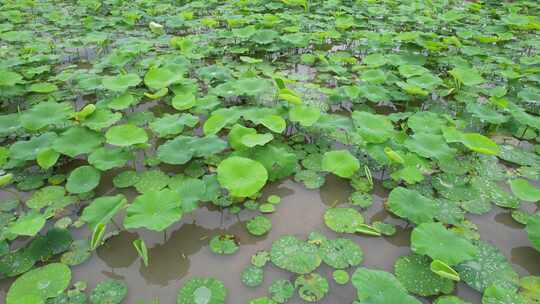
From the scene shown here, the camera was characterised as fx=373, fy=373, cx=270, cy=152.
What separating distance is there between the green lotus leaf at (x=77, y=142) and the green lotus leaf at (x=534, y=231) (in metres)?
3.24

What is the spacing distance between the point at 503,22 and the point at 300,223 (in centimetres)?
597

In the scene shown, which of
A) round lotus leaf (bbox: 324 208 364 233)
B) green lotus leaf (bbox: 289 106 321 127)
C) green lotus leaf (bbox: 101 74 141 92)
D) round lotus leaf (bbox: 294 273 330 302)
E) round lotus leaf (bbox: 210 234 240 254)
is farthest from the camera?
green lotus leaf (bbox: 101 74 141 92)

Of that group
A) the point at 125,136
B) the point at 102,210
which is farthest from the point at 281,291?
the point at 125,136

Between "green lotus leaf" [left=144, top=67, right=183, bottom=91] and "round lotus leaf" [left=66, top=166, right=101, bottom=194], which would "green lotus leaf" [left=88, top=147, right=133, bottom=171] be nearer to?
"round lotus leaf" [left=66, top=166, right=101, bottom=194]

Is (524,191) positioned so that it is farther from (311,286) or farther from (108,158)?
(108,158)

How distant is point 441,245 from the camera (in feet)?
7.38

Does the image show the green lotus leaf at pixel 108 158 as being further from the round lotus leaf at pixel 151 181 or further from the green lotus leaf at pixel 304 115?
the green lotus leaf at pixel 304 115

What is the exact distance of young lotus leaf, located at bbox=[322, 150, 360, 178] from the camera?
2916 millimetres

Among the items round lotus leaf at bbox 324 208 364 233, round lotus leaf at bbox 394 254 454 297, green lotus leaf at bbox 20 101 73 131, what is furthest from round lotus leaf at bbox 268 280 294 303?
green lotus leaf at bbox 20 101 73 131

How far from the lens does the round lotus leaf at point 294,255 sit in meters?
2.35

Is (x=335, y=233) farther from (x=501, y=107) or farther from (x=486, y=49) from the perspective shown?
(x=486, y=49)

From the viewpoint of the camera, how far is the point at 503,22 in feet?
21.1

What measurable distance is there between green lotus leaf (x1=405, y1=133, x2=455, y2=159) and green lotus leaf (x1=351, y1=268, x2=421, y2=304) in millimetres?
1254

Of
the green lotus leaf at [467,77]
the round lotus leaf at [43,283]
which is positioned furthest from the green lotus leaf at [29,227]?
the green lotus leaf at [467,77]
